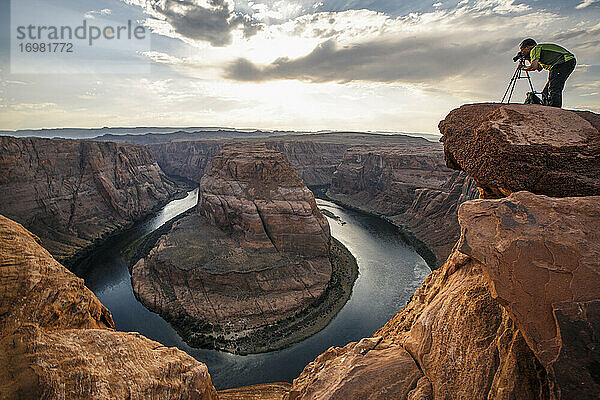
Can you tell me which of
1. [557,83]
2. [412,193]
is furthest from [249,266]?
[412,193]

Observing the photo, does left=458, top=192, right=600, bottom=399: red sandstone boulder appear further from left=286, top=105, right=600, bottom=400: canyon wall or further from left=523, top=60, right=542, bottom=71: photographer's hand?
left=523, top=60, right=542, bottom=71: photographer's hand

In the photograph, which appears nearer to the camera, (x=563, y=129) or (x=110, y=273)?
(x=563, y=129)

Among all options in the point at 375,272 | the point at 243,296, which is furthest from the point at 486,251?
the point at 375,272

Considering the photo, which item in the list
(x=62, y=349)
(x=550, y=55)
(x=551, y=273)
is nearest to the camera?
(x=551, y=273)

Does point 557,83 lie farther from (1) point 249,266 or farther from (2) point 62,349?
(1) point 249,266

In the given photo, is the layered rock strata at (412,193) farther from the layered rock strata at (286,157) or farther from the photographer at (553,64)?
the photographer at (553,64)

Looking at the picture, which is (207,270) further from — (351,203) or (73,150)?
(351,203)
